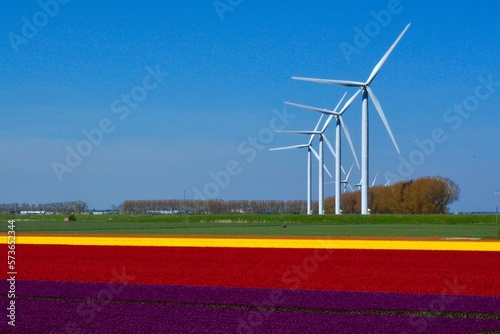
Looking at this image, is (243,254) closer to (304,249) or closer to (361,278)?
(304,249)

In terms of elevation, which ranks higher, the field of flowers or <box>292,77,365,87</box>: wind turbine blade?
<box>292,77,365,87</box>: wind turbine blade

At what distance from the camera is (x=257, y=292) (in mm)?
23094

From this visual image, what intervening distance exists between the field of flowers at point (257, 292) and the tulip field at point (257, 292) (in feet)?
0.12

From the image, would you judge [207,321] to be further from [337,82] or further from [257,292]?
[337,82]

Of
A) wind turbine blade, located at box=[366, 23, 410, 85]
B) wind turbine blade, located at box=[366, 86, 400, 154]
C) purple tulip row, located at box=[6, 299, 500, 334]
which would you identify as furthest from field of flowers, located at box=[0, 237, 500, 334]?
wind turbine blade, located at box=[366, 23, 410, 85]

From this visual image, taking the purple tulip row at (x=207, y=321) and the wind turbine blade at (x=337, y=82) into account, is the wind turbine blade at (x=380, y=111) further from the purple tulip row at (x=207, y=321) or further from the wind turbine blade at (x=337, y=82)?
the purple tulip row at (x=207, y=321)

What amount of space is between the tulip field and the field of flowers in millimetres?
36

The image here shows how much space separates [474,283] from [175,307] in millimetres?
10978

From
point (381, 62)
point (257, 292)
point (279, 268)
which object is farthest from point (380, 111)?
point (257, 292)

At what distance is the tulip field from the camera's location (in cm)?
1761

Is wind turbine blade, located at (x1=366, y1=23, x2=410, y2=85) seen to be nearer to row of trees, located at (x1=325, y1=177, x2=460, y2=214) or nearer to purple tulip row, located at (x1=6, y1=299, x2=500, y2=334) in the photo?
purple tulip row, located at (x1=6, y1=299, x2=500, y2=334)

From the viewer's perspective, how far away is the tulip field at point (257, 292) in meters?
17.6

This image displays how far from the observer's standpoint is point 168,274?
28.5m

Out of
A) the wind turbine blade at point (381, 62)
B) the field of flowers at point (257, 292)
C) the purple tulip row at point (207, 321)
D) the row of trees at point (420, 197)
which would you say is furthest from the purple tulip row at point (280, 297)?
the row of trees at point (420, 197)
